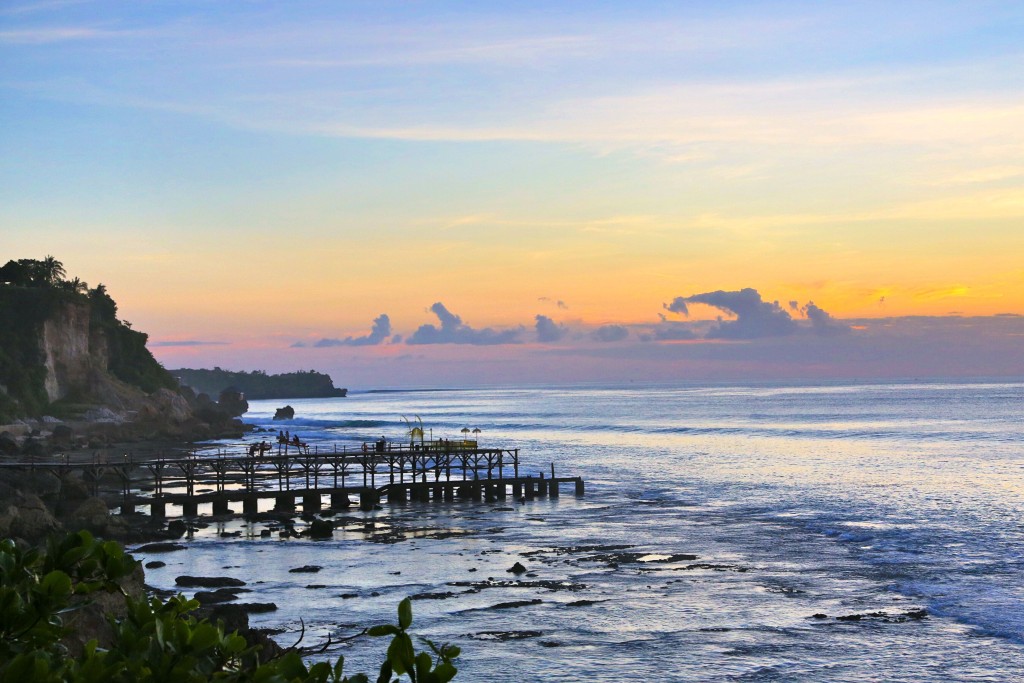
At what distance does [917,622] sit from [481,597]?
14.1 metres

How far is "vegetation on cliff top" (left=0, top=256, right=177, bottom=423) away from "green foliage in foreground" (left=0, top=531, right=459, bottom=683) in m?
96.1

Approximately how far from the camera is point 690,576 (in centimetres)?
3656

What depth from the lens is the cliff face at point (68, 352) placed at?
10606 centimetres

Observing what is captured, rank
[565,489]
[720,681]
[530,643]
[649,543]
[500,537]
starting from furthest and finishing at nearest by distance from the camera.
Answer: [565,489], [500,537], [649,543], [530,643], [720,681]

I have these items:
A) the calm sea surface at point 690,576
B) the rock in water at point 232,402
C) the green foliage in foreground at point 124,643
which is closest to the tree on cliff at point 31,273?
the rock in water at point 232,402

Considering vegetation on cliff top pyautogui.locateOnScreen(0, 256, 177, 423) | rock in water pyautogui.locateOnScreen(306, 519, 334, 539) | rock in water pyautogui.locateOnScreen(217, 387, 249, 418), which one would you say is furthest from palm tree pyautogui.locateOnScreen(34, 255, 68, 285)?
rock in water pyautogui.locateOnScreen(306, 519, 334, 539)

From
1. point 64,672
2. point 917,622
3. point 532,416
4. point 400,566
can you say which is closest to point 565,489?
point 400,566

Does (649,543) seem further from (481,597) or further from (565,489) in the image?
(565,489)

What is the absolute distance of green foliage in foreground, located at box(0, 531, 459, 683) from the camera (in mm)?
4570

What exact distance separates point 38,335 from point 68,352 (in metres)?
7.81

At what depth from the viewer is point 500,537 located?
47.1 meters

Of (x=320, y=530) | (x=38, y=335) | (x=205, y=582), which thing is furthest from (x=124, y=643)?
(x=38, y=335)

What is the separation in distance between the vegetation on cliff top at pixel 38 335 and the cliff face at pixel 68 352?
0.70 m

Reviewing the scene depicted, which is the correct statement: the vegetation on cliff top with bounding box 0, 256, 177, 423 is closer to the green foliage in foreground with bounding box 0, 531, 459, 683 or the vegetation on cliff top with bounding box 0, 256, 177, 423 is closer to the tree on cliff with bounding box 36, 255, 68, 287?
the tree on cliff with bounding box 36, 255, 68, 287
